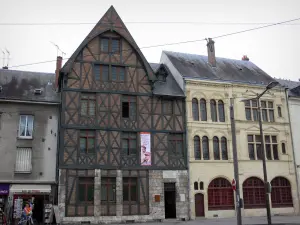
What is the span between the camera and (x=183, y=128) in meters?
25.9

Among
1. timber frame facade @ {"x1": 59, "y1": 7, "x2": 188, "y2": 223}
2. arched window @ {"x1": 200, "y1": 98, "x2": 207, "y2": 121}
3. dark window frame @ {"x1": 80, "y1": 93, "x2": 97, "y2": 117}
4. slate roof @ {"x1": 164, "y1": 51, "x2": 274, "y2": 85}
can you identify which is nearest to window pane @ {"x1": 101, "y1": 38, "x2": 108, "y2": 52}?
timber frame facade @ {"x1": 59, "y1": 7, "x2": 188, "y2": 223}

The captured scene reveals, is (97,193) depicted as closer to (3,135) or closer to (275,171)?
(3,135)

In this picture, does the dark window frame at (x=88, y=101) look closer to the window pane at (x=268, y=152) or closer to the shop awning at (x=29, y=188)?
the shop awning at (x=29, y=188)

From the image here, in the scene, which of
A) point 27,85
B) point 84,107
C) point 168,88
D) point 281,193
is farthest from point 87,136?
point 281,193

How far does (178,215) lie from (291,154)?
10670mm

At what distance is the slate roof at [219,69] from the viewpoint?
28.4 meters

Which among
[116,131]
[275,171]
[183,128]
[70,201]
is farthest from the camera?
[275,171]

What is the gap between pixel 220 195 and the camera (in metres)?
26.0

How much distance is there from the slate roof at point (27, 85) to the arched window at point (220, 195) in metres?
12.4

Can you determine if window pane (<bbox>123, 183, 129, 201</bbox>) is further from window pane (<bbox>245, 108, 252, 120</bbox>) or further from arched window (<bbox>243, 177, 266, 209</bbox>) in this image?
window pane (<bbox>245, 108, 252, 120</bbox>)

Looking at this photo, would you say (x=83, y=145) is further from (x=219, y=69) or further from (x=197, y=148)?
(x=219, y=69)

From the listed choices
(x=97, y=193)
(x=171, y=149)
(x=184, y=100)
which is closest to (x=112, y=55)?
(x=184, y=100)

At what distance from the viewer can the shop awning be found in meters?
22.1

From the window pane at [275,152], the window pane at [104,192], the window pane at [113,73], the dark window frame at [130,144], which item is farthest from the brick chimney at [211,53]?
the window pane at [104,192]
